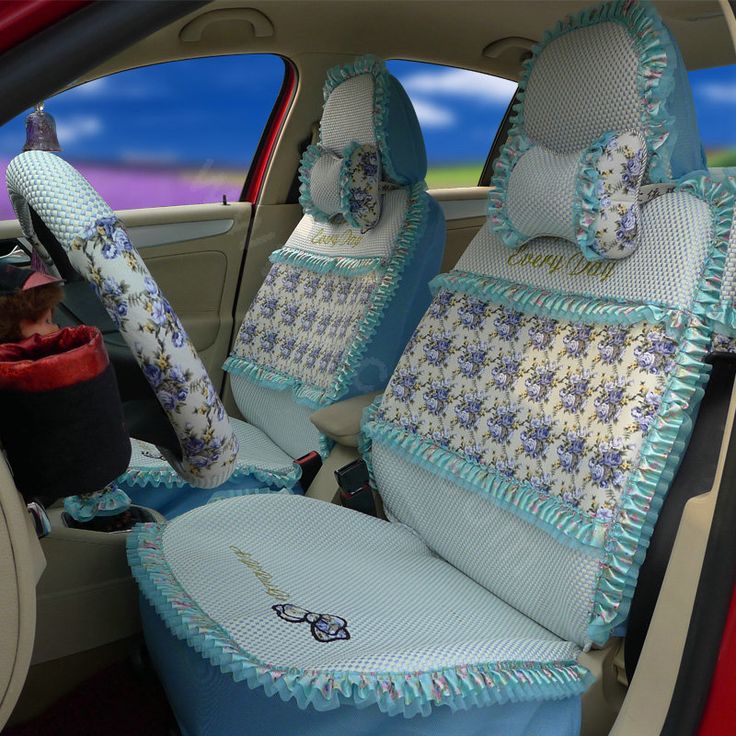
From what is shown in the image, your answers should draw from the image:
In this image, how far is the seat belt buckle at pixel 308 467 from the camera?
1.84 m

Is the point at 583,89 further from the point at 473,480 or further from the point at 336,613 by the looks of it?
the point at 336,613

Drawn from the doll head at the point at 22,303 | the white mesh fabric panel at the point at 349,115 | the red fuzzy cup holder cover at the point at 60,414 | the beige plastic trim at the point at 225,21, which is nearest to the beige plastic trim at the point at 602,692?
the red fuzzy cup holder cover at the point at 60,414

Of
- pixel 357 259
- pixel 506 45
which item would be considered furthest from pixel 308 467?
pixel 506 45

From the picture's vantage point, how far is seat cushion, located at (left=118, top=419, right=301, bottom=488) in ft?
5.44

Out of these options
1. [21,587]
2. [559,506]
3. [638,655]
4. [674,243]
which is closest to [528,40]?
[674,243]

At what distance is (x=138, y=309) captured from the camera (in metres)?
0.88

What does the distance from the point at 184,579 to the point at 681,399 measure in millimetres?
746

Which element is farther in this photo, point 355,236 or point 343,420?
point 355,236

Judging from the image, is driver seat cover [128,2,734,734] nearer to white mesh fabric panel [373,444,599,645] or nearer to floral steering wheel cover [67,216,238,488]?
white mesh fabric panel [373,444,599,645]

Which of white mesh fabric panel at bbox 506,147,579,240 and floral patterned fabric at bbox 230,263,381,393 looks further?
floral patterned fabric at bbox 230,263,381,393

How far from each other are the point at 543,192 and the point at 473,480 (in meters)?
0.47

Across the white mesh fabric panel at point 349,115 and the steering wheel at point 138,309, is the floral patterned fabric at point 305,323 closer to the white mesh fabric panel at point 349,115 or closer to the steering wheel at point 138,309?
the white mesh fabric panel at point 349,115

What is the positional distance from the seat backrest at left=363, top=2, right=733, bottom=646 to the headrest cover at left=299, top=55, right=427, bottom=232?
0.49 metres

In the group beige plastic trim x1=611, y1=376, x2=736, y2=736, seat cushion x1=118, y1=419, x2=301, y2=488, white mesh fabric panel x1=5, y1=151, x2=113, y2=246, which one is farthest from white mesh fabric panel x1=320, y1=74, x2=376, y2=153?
beige plastic trim x1=611, y1=376, x2=736, y2=736
